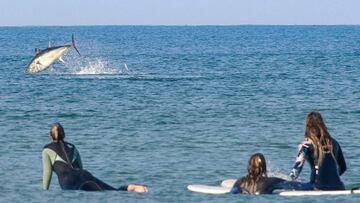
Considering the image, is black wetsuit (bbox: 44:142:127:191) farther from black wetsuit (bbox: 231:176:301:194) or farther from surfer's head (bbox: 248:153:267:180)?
surfer's head (bbox: 248:153:267:180)

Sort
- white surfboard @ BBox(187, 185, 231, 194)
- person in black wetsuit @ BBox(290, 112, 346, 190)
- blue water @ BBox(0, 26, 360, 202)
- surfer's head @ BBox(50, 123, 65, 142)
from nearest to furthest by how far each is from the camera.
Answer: person in black wetsuit @ BBox(290, 112, 346, 190)
surfer's head @ BBox(50, 123, 65, 142)
white surfboard @ BBox(187, 185, 231, 194)
blue water @ BBox(0, 26, 360, 202)

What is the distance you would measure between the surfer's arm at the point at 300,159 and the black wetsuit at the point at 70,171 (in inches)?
115

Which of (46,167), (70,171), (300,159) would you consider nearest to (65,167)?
(70,171)

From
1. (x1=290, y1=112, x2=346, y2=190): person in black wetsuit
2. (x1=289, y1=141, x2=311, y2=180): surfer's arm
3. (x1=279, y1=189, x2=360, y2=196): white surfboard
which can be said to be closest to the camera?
(x1=290, y1=112, x2=346, y2=190): person in black wetsuit

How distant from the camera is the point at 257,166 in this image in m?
16.3

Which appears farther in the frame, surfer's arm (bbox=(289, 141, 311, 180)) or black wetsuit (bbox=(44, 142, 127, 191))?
black wetsuit (bbox=(44, 142, 127, 191))

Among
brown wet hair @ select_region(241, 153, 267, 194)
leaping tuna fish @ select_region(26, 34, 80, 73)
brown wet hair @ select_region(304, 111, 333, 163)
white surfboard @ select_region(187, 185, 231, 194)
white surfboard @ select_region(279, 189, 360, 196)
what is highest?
leaping tuna fish @ select_region(26, 34, 80, 73)

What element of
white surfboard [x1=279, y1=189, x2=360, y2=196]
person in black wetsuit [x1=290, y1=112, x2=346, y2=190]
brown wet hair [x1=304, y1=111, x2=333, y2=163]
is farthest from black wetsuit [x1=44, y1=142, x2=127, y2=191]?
brown wet hair [x1=304, y1=111, x2=333, y2=163]

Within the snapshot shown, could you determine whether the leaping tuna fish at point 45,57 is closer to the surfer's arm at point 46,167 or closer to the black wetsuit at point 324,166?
the surfer's arm at point 46,167

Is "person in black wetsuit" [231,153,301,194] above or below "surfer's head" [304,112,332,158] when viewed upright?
Answer: below

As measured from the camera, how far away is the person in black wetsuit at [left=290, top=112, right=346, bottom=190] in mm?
16141

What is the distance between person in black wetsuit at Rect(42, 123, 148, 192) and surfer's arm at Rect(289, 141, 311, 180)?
2.61 meters

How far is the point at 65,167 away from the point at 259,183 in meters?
3.11

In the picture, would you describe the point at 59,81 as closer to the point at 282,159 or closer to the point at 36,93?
the point at 36,93
